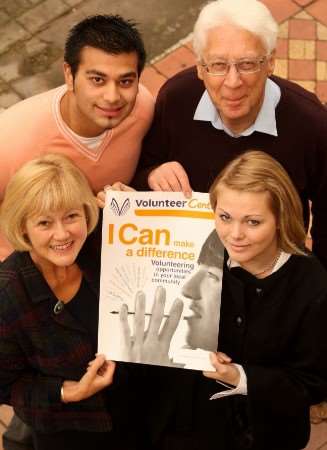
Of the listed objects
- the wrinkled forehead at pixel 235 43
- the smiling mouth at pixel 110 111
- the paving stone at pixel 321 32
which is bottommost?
the smiling mouth at pixel 110 111

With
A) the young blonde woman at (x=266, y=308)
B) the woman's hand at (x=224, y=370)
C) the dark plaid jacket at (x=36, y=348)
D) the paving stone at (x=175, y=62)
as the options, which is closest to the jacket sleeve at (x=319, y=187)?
the young blonde woman at (x=266, y=308)

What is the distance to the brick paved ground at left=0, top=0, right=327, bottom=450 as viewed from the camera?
489 cm

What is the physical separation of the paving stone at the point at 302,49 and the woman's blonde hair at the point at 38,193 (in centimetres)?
292

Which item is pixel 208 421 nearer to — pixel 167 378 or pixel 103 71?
pixel 167 378

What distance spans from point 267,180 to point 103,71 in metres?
0.76

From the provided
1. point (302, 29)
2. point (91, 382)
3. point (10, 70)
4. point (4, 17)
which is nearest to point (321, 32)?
point (302, 29)

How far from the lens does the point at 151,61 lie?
500 cm

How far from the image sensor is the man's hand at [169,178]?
2.61 m

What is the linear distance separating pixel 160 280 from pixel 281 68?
2.82 metres

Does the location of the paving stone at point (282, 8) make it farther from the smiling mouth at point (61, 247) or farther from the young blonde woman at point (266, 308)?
the smiling mouth at point (61, 247)

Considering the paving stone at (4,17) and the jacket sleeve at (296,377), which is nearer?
the jacket sleeve at (296,377)

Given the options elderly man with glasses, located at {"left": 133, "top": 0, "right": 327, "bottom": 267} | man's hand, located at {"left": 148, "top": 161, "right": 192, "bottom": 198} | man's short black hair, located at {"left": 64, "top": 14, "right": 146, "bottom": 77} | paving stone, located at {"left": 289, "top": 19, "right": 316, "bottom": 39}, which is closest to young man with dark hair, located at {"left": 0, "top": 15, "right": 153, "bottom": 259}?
man's short black hair, located at {"left": 64, "top": 14, "right": 146, "bottom": 77}

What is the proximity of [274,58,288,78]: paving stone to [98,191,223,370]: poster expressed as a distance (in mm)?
2623

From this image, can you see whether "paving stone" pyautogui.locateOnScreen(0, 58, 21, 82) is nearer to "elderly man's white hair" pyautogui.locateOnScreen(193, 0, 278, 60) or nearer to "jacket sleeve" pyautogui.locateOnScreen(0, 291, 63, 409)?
"elderly man's white hair" pyautogui.locateOnScreen(193, 0, 278, 60)
